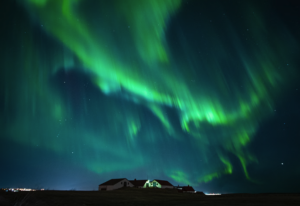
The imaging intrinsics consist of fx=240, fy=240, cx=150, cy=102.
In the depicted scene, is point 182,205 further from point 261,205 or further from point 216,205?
point 261,205

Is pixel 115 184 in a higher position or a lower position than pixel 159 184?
higher

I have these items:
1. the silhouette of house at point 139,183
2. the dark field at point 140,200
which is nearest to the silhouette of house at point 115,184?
the silhouette of house at point 139,183

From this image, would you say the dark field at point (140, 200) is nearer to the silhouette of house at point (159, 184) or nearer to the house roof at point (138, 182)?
the house roof at point (138, 182)

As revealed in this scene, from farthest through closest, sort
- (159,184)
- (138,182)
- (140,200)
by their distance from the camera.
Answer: (138,182), (159,184), (140,200)

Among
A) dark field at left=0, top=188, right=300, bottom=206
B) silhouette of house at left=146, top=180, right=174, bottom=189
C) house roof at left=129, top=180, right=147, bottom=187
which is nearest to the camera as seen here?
dark field at left=0, top=188, right=300, bottom=206

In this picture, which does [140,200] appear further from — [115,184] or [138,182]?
[138,182]

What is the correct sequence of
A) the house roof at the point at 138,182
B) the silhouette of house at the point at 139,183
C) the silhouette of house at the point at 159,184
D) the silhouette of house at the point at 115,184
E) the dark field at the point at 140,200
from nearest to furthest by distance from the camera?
the dark field at the point at 140,200, the silhouette of house at the point at 115,184, the silhouette of house at the point at 139,183, the house roof at the point at 138,182, the silhouette of house at the point at 159,184

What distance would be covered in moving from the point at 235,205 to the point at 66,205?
16.4 metres

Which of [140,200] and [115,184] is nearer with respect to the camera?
[140,200]

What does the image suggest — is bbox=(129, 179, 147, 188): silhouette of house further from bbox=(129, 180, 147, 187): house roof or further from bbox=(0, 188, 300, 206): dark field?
bbox=(0, 188, 300, 206): dark field

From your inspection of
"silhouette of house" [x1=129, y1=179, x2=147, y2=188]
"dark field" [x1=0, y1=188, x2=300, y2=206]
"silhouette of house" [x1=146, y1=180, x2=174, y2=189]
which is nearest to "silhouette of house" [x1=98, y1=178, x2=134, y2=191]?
"silhouette of house" [x1=129, y1=179, x2=147, y2=188]

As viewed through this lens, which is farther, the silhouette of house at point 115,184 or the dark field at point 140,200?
the silhouette of house at point 115,184

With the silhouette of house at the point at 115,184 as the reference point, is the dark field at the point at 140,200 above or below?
below

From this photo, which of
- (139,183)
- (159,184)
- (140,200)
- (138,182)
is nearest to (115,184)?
(139,183)
